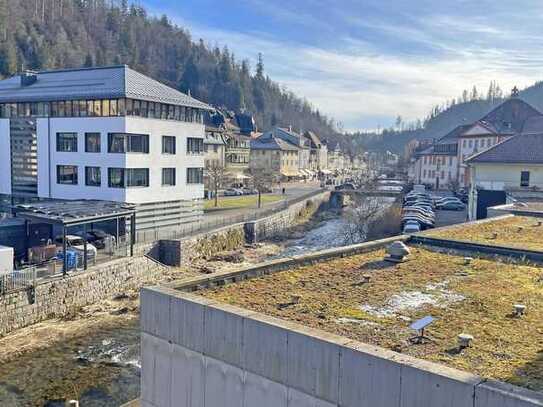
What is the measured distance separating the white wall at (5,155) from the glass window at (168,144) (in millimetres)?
11734

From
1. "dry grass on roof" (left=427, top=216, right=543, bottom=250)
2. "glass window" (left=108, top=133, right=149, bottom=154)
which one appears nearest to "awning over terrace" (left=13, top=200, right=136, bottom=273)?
"glass window" (left=108, top=133, right=149, bottom=154)

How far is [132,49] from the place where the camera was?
135 meters

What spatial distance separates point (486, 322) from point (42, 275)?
22684 millimetres

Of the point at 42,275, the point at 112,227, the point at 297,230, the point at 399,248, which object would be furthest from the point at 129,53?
the point at 399,248

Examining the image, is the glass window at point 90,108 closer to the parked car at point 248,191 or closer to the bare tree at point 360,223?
the bare tree at point 360,223

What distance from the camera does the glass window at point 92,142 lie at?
122 ft

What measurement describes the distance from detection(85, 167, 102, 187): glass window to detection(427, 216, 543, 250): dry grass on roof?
25.5 m

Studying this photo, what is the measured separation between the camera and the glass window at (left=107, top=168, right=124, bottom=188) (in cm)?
3672

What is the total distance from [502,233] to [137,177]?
2550cm

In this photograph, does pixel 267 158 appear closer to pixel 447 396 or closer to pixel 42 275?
pixel 42 275

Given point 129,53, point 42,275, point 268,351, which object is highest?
point 129,53

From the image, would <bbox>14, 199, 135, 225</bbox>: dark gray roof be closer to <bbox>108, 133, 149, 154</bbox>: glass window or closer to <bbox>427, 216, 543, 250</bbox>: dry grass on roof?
<bbox>108, 133, 149, 154</bbox>: glass window

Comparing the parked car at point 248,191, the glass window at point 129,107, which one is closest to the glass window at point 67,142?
the glass window at point 129,107

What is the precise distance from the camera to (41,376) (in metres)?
20.2
